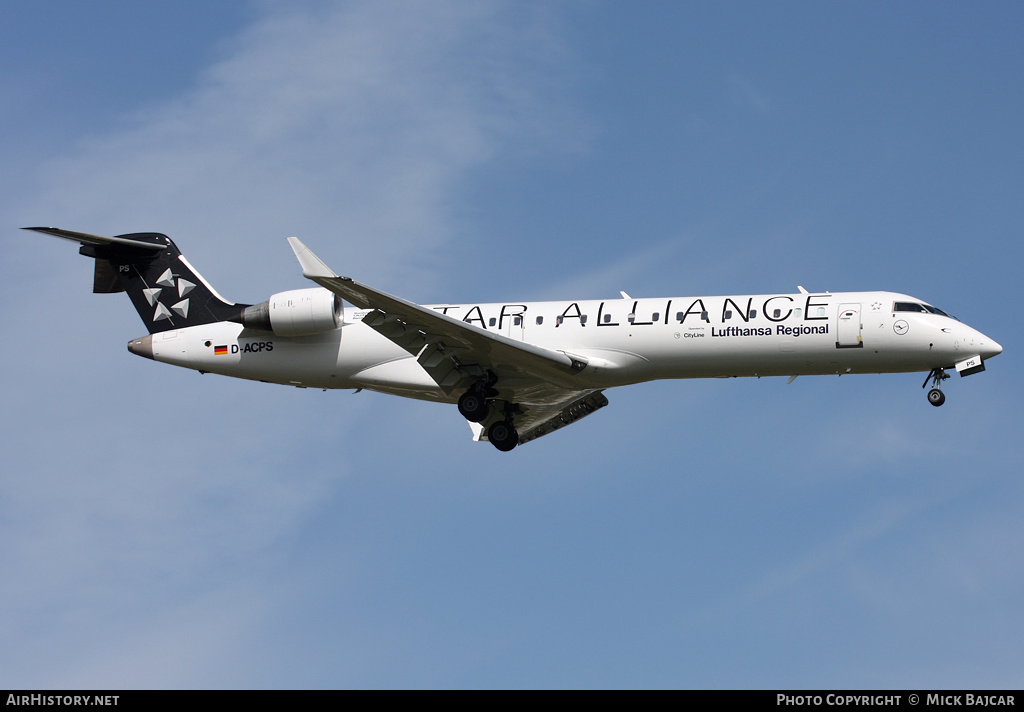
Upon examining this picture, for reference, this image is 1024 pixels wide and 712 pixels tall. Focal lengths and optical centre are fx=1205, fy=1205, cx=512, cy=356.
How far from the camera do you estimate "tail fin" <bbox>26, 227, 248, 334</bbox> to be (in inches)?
1171

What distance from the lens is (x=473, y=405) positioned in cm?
2761

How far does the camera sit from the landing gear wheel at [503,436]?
94.9 ft

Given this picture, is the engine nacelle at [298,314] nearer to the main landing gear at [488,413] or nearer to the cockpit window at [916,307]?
the main landing gear at [488,413]

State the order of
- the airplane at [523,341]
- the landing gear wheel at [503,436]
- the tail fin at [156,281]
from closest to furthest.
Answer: the airplane at [523,341]
the landing gear wheel at [503,436]
the tail fin at [156,281]

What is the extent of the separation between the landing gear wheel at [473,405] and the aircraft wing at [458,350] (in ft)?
0.93

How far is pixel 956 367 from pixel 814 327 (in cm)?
318

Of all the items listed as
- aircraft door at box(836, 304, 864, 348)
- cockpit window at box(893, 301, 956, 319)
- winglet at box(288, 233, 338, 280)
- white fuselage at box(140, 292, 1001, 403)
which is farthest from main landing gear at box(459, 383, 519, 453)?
cockpit window at box(893, 301, 956, 319)

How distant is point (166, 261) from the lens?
30.5 m

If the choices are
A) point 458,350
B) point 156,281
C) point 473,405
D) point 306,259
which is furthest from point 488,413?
point 156,281

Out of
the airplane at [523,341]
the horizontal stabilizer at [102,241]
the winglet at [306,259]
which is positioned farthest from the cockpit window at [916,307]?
the horizontal stabilizer at [102,241]

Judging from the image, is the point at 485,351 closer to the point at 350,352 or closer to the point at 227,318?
the point at 350,352

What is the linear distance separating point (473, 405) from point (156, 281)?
354 inches
